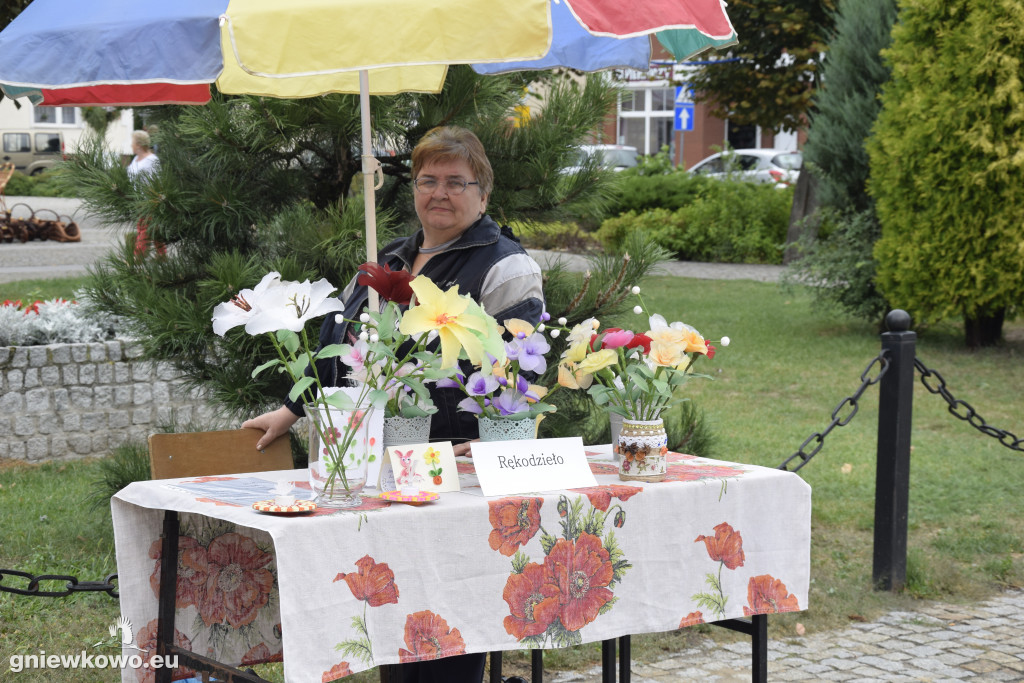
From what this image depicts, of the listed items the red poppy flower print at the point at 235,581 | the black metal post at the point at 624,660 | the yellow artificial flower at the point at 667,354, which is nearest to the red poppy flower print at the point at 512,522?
the yellow artificial flower at the point at 667,354

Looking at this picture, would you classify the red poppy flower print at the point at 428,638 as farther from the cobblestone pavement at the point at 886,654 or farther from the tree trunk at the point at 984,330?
the tree trunk at the point at 984,330

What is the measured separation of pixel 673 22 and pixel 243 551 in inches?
71.9

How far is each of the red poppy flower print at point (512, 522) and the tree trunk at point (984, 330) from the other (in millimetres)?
9057

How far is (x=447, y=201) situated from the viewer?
3369 millimetres

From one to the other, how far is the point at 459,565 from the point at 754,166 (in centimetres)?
2409

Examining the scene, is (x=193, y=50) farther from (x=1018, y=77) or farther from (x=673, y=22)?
(x=1018, y=77)

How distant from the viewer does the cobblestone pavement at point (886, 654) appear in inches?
161

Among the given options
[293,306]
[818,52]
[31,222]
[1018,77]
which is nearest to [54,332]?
[293,306]

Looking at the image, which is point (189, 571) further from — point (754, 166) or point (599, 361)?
point (754, 166)

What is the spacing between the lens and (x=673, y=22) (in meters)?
3.02

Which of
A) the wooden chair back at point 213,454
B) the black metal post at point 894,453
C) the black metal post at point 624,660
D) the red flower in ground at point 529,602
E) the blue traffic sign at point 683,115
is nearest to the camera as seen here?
the red flower in ground at point 529,602

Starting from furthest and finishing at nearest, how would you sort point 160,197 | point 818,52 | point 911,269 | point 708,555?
point 818,52
point 911,269
point 160,197
point 708,555

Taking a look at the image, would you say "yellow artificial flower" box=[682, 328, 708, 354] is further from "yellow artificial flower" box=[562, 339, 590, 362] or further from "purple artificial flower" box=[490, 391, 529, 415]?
"purple artificial flower" box=[490, 391, 529, 415]

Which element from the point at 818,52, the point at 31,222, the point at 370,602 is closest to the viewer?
the point at 370,602
